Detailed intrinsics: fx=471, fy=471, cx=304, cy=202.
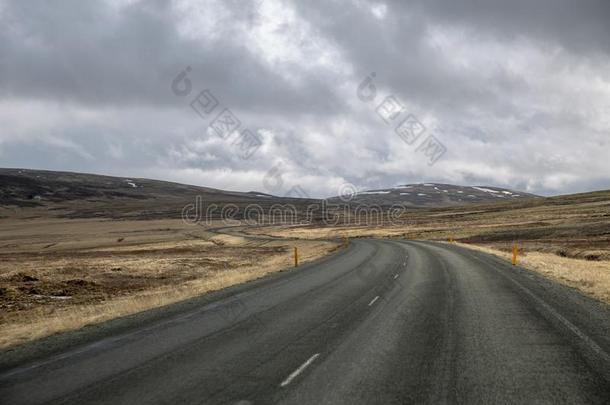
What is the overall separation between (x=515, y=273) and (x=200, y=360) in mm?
19897

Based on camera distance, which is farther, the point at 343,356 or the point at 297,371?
the point at 343,356

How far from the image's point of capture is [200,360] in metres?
8.95

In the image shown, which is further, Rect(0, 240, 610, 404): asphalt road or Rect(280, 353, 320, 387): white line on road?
Rect(280, 353, 320, 387): white line on road

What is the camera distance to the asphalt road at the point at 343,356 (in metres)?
7.18

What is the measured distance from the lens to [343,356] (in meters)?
9.09

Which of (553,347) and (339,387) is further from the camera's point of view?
(553,347)

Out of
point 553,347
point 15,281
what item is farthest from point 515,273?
point 15,281

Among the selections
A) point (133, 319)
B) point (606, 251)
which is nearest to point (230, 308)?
point (133, 319)

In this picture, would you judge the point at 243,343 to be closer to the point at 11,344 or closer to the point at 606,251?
the point at 11,344

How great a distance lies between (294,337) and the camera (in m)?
10.6

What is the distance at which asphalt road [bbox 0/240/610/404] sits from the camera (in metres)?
7.18

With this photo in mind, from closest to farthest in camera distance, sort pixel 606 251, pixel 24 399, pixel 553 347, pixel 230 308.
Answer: pixel 24 399 < pixel 553 347 < pixel 230 308 < pixel 606 251

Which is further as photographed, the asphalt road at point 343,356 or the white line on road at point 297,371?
the white line on road at point 297,371

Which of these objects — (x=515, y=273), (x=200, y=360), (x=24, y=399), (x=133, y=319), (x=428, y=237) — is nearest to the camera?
(x=24, y=399)
